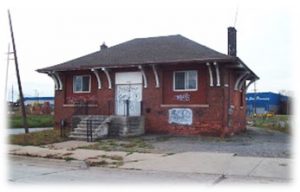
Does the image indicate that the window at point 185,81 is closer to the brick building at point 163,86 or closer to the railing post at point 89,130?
the brick building at point 163,86

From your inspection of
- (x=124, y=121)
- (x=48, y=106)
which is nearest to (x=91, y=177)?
(x=124, y=121)

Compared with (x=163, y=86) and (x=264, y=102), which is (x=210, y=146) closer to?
(x=163, y=86)

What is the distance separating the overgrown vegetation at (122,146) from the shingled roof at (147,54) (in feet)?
17.7

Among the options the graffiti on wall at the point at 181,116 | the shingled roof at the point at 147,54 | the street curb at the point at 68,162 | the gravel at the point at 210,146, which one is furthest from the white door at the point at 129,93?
the street curb at the point at 68,162

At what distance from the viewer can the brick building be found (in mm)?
24438

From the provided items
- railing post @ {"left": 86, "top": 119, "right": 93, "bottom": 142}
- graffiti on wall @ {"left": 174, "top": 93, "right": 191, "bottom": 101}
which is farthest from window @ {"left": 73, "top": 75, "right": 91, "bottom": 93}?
graffiti on wall @ {"left": 174, "top": 93, "right": 191, "bottom": 101}

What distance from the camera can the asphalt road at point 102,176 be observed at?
1117 cm

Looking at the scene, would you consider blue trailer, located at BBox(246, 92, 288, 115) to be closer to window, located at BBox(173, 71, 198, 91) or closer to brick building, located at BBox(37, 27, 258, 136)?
brick building, located at BBox(37, 27, 258, 136)

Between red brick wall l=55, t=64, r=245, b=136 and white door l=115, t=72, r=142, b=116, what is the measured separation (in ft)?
1.21

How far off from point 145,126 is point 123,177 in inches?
556

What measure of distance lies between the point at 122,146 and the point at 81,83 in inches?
402

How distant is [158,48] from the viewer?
28.5 metres

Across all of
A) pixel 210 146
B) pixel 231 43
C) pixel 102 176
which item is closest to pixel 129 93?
pixel 231 43

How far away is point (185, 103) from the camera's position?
25.2m
